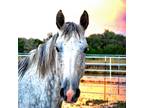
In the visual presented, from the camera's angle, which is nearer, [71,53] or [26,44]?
[71,53]

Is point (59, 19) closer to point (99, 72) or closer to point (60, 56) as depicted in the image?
point (60, 56)

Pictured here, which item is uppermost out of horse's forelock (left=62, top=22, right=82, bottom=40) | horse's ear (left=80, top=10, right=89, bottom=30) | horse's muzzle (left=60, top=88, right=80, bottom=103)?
horse's ear (left=80, top=10, right=89, bottom=30)

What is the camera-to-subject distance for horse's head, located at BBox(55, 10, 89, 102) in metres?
1.70

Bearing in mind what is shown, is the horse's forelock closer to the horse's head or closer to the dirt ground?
the horse's head

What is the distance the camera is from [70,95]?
1728 millimetres

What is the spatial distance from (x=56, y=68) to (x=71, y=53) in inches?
4.6

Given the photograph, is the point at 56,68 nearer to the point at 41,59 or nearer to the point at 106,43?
the point at 41,59

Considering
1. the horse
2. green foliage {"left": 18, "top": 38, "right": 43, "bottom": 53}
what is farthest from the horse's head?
green foliage {"left": 18, "top": 38, "right": 43, "bottom": 53}

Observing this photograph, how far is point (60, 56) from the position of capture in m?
1.72

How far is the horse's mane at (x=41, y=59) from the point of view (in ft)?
5.78

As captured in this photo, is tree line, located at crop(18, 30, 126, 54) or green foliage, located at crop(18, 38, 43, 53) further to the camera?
green foliage, located at crop(18, 38, 43, 53)

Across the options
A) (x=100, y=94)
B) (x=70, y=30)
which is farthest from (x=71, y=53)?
(x=100, y=94)

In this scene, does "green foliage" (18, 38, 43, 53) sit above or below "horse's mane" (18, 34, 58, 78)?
above
